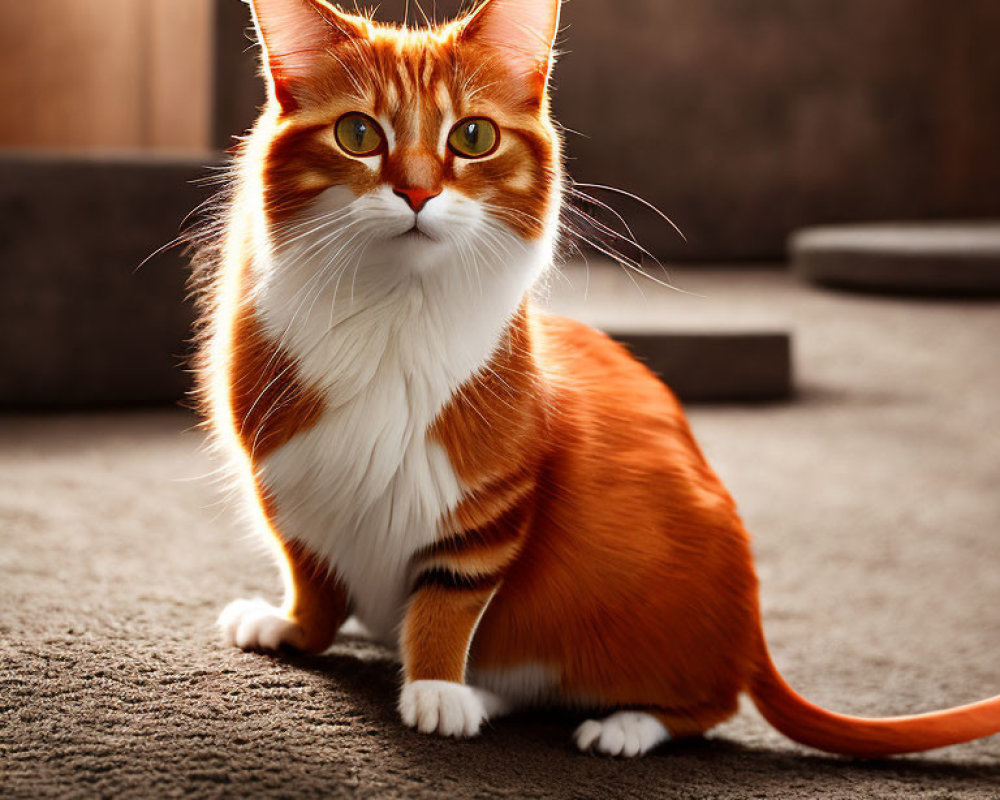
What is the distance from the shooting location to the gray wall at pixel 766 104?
11.3 ft

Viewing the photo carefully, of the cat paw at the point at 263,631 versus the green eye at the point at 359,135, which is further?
the cat paw at the point at 263,631

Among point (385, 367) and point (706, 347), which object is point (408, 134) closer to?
point (385, 367)

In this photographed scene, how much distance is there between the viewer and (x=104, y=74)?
139 inches

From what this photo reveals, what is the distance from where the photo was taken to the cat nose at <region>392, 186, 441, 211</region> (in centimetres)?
75

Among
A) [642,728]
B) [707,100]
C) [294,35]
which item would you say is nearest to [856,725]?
[642,728]

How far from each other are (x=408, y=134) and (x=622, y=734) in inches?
20.3

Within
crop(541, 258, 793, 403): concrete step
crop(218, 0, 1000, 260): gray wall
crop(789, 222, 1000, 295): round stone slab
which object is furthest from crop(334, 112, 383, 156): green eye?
crop(218, 0, 1000, 260): gray wall

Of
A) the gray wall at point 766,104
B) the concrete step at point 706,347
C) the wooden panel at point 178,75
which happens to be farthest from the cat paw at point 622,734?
the wooden panel at point 178,75

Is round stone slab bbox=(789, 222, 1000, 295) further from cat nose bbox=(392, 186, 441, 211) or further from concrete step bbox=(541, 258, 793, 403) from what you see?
cat nose bbox=(392, 186, 441, 211)

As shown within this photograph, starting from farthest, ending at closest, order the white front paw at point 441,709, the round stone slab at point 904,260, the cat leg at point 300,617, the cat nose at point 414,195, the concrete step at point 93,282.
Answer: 1. the round stone slab at point 904,260
2. the concrete step at point 93,282
3. the cat leg at point 300,617
4. the white front paw at point 441,709
5. the cat nose at point 414,195

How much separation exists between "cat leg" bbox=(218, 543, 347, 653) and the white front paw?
14 cm

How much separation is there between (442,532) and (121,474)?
3.89 feet

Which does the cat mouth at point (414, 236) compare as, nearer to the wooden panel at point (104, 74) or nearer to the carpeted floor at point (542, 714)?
the carpeted floor at point (542, 714)

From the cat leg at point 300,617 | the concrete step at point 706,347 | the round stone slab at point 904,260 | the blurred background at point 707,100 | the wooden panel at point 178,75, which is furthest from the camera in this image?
the wooden panel at point 178,75
